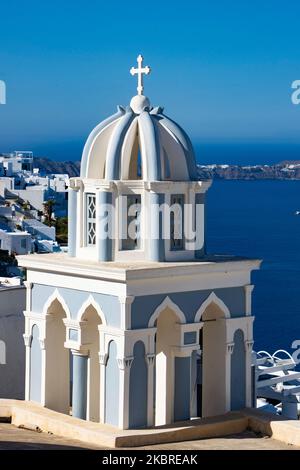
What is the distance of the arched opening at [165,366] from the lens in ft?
36.8

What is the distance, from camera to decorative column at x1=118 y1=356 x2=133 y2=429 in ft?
35.2

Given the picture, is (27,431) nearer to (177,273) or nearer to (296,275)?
(177,273)

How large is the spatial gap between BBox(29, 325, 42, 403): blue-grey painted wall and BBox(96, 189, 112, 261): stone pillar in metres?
1.23

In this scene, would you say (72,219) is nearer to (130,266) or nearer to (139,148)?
(139,148)

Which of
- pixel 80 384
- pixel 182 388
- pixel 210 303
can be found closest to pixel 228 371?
pixel 182 388

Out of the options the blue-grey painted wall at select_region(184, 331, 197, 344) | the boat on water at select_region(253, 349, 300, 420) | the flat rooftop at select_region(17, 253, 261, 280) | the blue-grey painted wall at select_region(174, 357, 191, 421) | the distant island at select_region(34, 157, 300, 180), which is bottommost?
the boat on water at select_region(253, 349, 300, 420)

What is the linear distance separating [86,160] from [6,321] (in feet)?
10.9

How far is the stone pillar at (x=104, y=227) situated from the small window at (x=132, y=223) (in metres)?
0.13

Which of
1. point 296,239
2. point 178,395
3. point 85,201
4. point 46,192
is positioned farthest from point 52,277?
point 296,239

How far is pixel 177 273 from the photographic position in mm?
10773

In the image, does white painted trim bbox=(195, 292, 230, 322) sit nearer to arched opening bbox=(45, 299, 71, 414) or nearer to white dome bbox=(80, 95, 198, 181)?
white dome bbox=(80, 95, 198, 181)

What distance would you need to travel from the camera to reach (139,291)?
34.9ft

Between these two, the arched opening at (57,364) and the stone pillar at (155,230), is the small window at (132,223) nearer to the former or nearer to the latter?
the stone pillar at (155,230)

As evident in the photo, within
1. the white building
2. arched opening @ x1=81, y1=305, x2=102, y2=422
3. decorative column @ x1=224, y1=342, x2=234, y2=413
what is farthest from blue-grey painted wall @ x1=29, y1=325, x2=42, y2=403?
the white building
